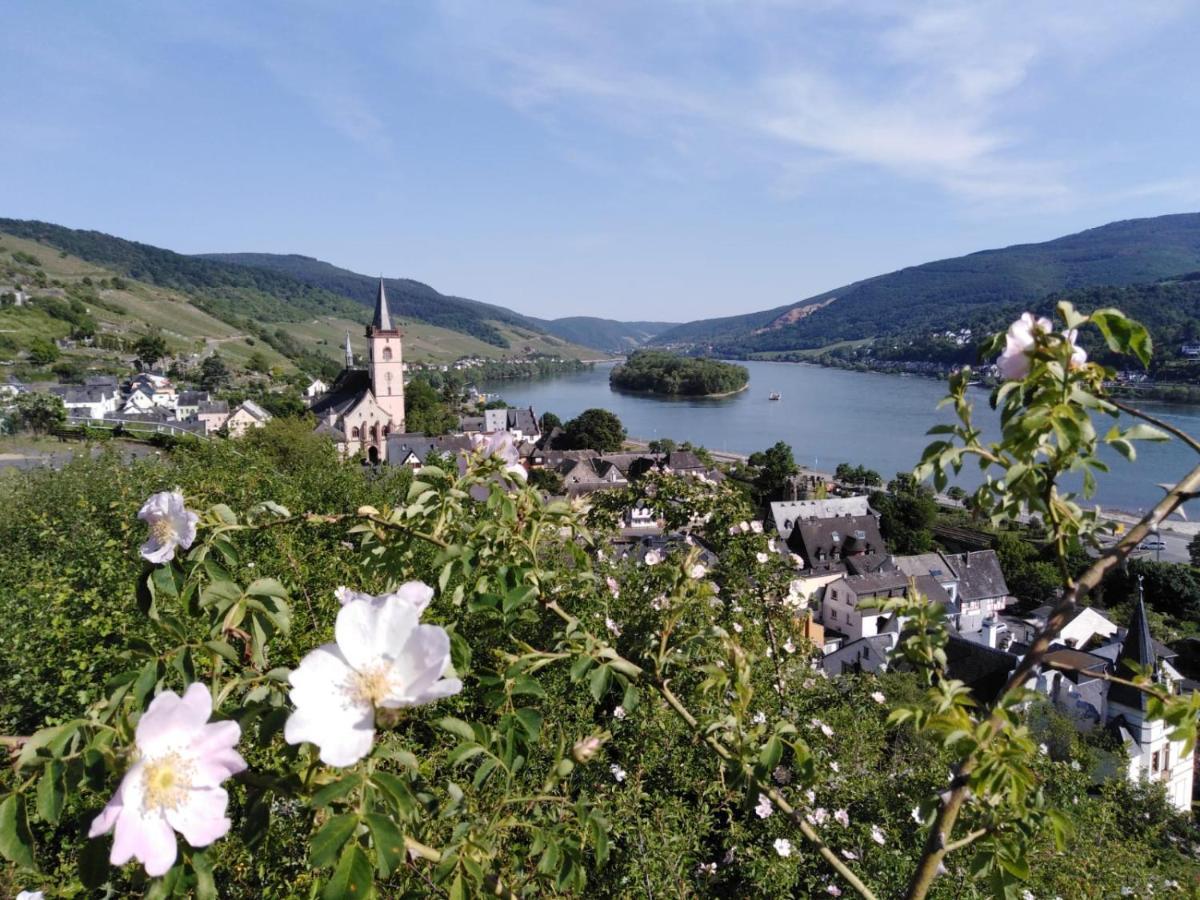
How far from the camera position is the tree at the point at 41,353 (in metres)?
72.3

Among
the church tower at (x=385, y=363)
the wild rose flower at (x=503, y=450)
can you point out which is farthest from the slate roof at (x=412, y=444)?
the wild rose flower at (x=503, y=450)

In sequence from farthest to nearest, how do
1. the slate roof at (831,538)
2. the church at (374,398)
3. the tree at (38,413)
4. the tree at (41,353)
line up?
the tree at (41,353) → the church at (374,398) → the tree at (38,413) → the slate roof at (831,538)

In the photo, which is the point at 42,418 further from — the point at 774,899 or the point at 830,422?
the point at 830,422

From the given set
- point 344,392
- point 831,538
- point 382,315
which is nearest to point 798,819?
point 831,538

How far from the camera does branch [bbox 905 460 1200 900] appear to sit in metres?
1.40

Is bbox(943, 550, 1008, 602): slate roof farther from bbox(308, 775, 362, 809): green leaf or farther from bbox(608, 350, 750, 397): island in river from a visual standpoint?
bbox(608, 350, 750, 397): island in river

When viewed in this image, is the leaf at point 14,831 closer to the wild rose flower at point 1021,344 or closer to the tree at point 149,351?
the wild rose flower at point 1021,344

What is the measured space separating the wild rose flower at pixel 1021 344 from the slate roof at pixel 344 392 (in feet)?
169

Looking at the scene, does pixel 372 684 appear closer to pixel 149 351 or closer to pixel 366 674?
pixel 366 674

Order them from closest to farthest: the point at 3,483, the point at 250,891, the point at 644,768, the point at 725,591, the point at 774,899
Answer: the point at 250,891 → the point at 774,899 → the point at 644,768 → the point at 725,591 → the point at 3,483

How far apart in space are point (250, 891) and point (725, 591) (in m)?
3.01

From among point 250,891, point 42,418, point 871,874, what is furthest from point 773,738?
point 42,418

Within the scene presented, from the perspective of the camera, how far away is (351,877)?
3.01 feet

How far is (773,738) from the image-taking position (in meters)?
1.60
